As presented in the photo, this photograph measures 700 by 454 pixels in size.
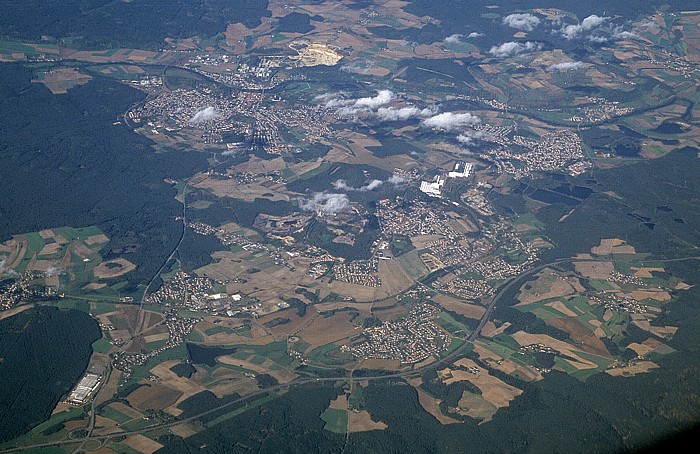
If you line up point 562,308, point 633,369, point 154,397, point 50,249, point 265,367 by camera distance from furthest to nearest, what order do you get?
point 50,249
point 562,308
point 265,367
point 633,369
point 154,397

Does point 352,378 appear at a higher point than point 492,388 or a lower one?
lower

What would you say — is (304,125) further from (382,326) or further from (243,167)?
(382,326)

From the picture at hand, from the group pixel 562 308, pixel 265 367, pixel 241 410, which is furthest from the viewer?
pixel 562 308

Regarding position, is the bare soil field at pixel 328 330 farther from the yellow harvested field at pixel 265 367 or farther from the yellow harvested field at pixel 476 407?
the yellow harvested field at pixel 476 407

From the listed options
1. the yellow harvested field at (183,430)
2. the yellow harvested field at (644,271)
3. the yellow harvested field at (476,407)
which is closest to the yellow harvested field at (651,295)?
the yellow harvested field at (644,271)

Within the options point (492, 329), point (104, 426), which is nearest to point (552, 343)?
point (492, 329)

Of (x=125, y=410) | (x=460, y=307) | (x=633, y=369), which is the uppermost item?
(x=633, y=369)

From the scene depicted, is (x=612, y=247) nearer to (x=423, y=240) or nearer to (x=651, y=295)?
(x=651, y=295)
